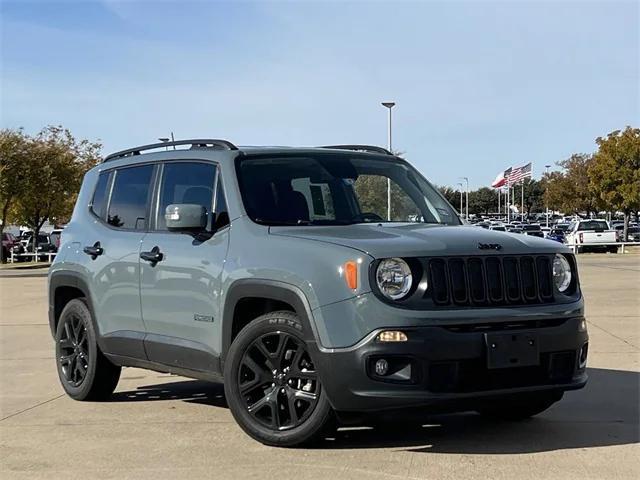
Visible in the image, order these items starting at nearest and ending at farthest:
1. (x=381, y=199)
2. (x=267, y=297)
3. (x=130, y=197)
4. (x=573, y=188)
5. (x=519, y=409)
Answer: (x=267, y=297) < (x=519, y=409) < (x=381, y=199) < (x=130, y=197) < (x=573, y=188)

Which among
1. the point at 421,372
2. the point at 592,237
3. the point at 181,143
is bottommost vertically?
the point at 592,237

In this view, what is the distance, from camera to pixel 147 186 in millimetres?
6512

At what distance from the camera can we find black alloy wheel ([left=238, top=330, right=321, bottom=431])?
499 cm

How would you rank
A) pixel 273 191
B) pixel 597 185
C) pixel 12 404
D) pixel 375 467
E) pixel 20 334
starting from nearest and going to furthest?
pixel 375 467
pixel 273 191
pixel 12 404
pixel 20 334
pixel 597 185

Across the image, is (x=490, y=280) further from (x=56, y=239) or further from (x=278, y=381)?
(x=56, y=239)

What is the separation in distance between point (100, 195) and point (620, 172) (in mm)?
45104

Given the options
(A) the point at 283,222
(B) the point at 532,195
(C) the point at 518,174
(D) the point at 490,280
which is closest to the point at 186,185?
(A) the point at 283,222

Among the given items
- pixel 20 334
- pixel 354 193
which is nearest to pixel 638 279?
pixel 20 334

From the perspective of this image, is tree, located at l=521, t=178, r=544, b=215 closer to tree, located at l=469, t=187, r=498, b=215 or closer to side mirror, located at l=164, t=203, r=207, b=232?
tree, located at l=469, t=187, r=498, b=215

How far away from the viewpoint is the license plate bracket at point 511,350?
4707 millimetres

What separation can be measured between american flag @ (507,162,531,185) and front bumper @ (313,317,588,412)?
1735 inches

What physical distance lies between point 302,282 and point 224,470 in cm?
116

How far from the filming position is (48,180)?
4188cm

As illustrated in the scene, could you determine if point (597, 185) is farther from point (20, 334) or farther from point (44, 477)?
point (44, 477)
